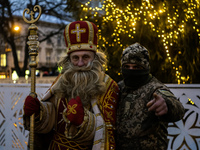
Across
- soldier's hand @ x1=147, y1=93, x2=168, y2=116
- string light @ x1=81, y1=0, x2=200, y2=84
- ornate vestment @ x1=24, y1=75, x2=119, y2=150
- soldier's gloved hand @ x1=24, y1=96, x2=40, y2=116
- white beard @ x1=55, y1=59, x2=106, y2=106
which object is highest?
string light @ x1=81, y1=0, x2=200, y2=84

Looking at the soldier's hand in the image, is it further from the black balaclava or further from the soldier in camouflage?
the black balaclava

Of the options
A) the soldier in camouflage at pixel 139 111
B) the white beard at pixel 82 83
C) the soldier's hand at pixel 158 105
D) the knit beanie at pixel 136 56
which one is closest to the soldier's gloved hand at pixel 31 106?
the white beard at pixel 82 83

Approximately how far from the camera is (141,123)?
251 cm

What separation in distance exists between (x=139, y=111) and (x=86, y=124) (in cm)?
47

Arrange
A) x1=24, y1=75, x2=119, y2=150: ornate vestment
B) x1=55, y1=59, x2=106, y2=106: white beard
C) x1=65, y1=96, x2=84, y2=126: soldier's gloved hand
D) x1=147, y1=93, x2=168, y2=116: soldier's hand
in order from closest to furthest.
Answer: x1=147, y1=93, x2=168, y2=116: soldier's hand, x1=65, y1=96, x2=84, y2=126: soldier's gloved hand, x1=24, y1=75, x2=119, y2=150: ornate vestment, x1=55, y1=59, x2=106, y2=106: white beard

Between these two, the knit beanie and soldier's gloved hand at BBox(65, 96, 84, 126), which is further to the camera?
the knit beanie

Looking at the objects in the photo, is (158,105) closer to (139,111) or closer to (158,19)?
(139,111)

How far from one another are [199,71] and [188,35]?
90cm

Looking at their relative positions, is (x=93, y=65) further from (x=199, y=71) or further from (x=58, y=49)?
(x=58, y=49)

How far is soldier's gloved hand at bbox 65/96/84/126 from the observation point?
94.5 inches

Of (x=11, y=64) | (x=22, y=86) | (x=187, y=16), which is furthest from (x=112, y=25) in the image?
(x=11, y=64)

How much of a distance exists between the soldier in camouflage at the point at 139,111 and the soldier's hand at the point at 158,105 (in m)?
0.22

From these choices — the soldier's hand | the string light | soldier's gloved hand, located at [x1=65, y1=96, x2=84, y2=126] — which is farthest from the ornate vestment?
the string light

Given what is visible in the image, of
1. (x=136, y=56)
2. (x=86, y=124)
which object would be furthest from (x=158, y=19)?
(x=86, y=124)
